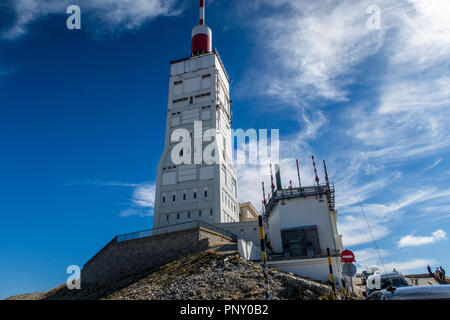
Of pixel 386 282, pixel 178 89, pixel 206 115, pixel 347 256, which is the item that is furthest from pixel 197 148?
pixel 347 256

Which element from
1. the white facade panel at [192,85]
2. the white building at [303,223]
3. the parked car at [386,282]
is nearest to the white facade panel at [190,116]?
the white facade panel at [192,85]

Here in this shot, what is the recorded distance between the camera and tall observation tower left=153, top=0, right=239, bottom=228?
151 ft

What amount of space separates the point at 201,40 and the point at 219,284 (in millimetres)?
53249

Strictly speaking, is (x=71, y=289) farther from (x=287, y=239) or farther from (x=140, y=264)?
(x=287, y=239)

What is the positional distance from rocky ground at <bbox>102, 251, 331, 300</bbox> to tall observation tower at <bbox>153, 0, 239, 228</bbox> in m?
21.0

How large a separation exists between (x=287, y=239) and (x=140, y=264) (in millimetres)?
15122

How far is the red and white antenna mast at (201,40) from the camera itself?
60.7m

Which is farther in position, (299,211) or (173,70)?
(173,70)

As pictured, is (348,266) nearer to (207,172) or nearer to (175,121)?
(207,172)

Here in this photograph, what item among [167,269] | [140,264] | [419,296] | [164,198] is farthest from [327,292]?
[164,198]

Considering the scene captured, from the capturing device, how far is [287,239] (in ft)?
105

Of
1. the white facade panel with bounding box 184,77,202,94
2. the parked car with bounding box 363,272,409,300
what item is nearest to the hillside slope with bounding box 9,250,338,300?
the parked car with bounding box 363,272,409,300

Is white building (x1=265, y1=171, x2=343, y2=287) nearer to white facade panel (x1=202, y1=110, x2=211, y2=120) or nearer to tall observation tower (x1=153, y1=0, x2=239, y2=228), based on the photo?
tall observation tower (x1=153, y1=0, x2=239, y2=228)

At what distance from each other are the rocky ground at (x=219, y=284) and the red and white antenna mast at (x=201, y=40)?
46478 mm
